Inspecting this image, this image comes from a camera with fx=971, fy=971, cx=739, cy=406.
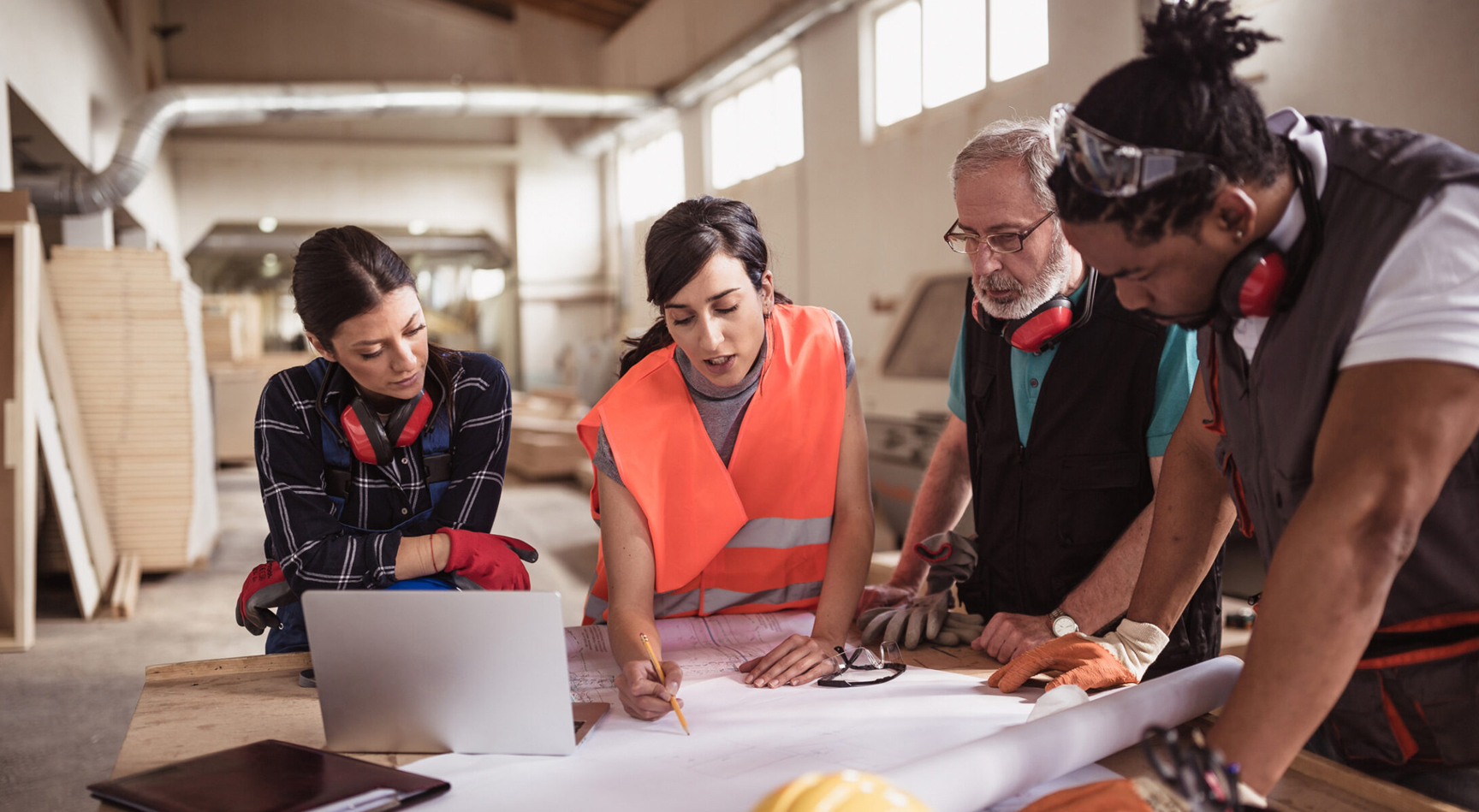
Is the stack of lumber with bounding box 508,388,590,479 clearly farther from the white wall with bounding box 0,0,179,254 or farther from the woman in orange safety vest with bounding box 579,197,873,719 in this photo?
the woman in orange safety vest with bounding box 579,197,873,719

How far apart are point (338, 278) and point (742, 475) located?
0.86 metres

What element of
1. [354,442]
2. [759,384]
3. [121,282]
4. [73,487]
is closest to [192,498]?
[73,487]

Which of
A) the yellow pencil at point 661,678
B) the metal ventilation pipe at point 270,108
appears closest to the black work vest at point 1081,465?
the yellow pencil at point 661,678

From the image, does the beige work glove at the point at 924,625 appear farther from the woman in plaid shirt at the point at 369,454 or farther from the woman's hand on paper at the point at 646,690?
the woman in plaid shirt at the point at 369,454

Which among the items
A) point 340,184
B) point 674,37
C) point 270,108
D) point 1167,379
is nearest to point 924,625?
point 1167,379

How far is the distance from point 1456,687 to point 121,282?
20.4 feet

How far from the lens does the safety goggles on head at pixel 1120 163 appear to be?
99 centimetres

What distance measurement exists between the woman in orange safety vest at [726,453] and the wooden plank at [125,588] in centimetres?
424

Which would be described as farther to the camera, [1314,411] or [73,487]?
[73,487]

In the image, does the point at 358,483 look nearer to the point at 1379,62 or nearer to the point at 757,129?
the point at 1379,62

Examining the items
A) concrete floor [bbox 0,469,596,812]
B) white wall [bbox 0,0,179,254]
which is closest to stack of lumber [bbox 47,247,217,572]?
concrete floor [bbox 0,469,596,812]

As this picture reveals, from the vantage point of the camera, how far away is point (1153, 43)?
106 cm

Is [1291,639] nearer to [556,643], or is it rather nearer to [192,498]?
[556,643]

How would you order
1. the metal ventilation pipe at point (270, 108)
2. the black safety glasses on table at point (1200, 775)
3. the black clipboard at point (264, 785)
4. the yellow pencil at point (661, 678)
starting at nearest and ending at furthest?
the black safety glasses on table at point (1200, 775) < the black clipboard at point (264, 785) < the yellow pencil at point (661, 678) < the metal ventilation pipe at point (270, 108)
